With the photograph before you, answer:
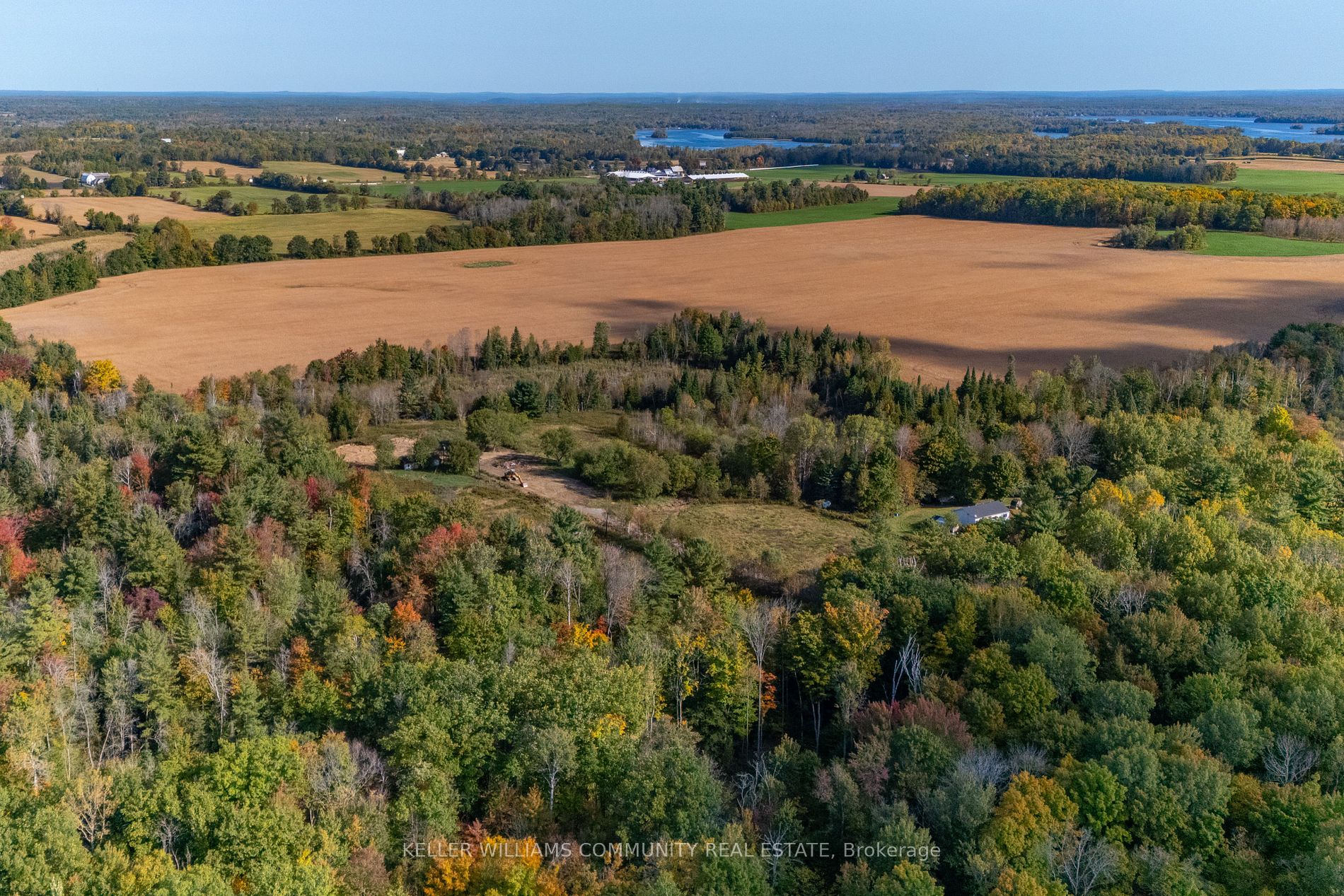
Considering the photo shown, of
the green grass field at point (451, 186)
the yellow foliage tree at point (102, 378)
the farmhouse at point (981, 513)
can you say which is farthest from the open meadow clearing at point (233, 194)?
the farmhouse at point (981, 513)

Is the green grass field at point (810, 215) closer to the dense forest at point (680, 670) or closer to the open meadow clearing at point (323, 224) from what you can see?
the open meadow clearing at point (323, 224)

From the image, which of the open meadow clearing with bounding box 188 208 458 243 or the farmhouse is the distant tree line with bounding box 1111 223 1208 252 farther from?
the open meadow clearing with bounding box 188 208 458 243

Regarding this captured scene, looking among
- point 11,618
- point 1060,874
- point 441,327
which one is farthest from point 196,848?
point 441,327

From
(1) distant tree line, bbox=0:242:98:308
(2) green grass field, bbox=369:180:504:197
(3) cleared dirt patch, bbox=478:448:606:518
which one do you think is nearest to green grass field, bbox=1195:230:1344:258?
(3) cleared dirt patch, bbox=478:448:606:518

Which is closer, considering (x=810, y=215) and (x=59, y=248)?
(x=59, y=248)

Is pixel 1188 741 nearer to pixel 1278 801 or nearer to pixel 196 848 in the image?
pixel 1278 801

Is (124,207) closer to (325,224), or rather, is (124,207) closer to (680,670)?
(325,224)

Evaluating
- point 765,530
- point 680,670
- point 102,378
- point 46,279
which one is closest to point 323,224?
point 46,279
